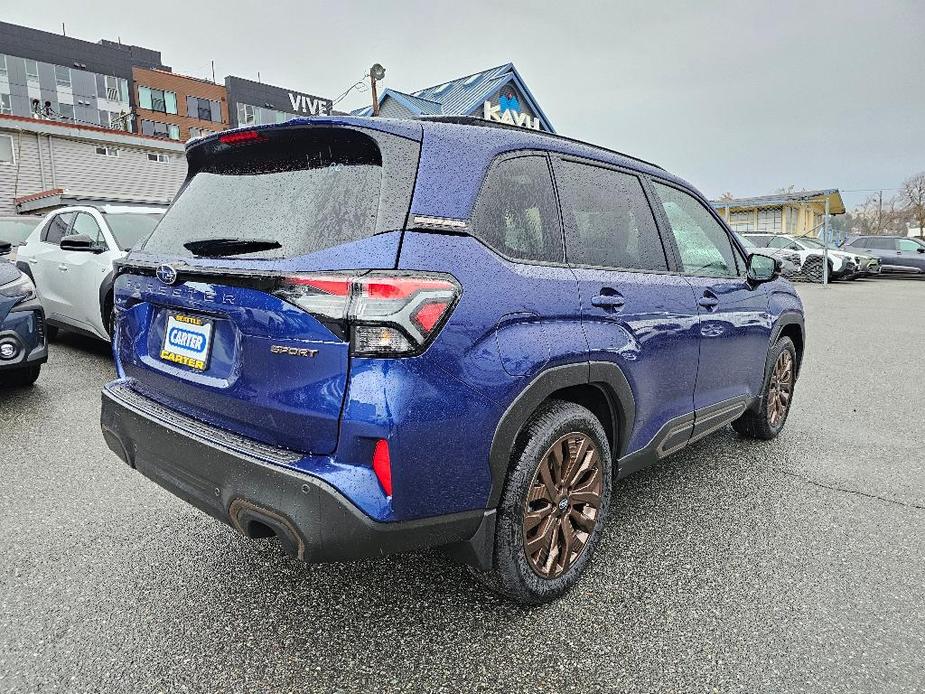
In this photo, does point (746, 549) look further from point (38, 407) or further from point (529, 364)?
point (38, 407)

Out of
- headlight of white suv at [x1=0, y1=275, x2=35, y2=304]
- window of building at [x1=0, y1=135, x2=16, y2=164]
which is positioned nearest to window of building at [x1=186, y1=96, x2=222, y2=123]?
window of building at [x1=0, y1=135, x2=16, y2=164]

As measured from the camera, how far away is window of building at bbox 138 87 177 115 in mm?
50281

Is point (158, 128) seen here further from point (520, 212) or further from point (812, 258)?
point (520, 212)

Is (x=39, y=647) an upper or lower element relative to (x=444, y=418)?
lower

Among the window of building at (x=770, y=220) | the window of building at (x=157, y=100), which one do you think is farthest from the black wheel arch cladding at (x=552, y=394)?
the window of building at (x=157, y=100)

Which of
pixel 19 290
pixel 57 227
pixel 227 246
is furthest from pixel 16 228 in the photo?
pixel 227 246

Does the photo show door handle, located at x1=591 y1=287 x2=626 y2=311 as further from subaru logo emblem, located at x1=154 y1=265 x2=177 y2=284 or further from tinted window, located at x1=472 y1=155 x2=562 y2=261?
subaru logo emblem, located at x1=154 y1=265 x2=177 y2=284

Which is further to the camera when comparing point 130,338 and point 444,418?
point 130,338

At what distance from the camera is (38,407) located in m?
5.06

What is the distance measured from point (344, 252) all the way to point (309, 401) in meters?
0.46

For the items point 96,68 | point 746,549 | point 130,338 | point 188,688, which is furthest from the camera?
point 96,68

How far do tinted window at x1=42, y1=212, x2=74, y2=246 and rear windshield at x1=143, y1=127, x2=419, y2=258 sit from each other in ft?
18.9

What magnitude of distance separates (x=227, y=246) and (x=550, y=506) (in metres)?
1.52

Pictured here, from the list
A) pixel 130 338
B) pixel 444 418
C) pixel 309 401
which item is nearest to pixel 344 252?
pixel 309 401
